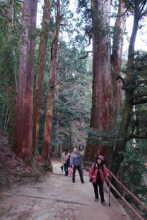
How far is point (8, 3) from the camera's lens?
4.72 metres

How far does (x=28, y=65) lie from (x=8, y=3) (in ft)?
16.8

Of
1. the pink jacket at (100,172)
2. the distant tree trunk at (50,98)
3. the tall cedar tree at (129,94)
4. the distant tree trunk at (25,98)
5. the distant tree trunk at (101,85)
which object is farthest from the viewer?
the distant tree trunk at (50,98)

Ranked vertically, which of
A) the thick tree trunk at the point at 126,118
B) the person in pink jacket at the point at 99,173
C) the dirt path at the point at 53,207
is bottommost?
the dirt path at the point at 53,207

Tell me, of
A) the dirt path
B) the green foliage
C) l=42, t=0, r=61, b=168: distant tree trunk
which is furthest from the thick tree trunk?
the green foliage

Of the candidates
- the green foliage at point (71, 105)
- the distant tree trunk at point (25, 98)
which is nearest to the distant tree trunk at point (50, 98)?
the distant tree trunk at point (25, 98)

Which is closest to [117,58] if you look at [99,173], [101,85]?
[101,85]

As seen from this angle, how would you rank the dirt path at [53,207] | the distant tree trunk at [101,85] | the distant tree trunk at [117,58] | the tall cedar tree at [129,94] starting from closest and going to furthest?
the dirt path at [53,207]
the tall cedar tree at [129,94]
the distant tree trunk at [101,85]
the distant tree trunk at [117,58]

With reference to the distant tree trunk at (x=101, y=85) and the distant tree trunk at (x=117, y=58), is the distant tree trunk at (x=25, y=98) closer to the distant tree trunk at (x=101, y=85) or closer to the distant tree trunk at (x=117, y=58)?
the distant tree trunk at (x=101, y=85)

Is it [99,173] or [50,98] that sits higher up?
[50,98]

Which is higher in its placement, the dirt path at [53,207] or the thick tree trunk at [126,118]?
the thick tree trunk at [126,118]

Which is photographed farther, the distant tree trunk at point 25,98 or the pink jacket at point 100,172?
the distant tree trunk at point 25,98

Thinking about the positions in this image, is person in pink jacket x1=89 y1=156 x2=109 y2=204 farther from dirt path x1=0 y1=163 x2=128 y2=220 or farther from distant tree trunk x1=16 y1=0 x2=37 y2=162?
distant tree trunk x1=16 y1=0 x2=37 y2=162

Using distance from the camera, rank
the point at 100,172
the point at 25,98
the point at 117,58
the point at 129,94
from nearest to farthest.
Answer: the point at 100,172 → the point at 129,94 → the point at 25,98 → the point at 117,58

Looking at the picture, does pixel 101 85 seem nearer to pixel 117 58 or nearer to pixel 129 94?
pixel 117 58
